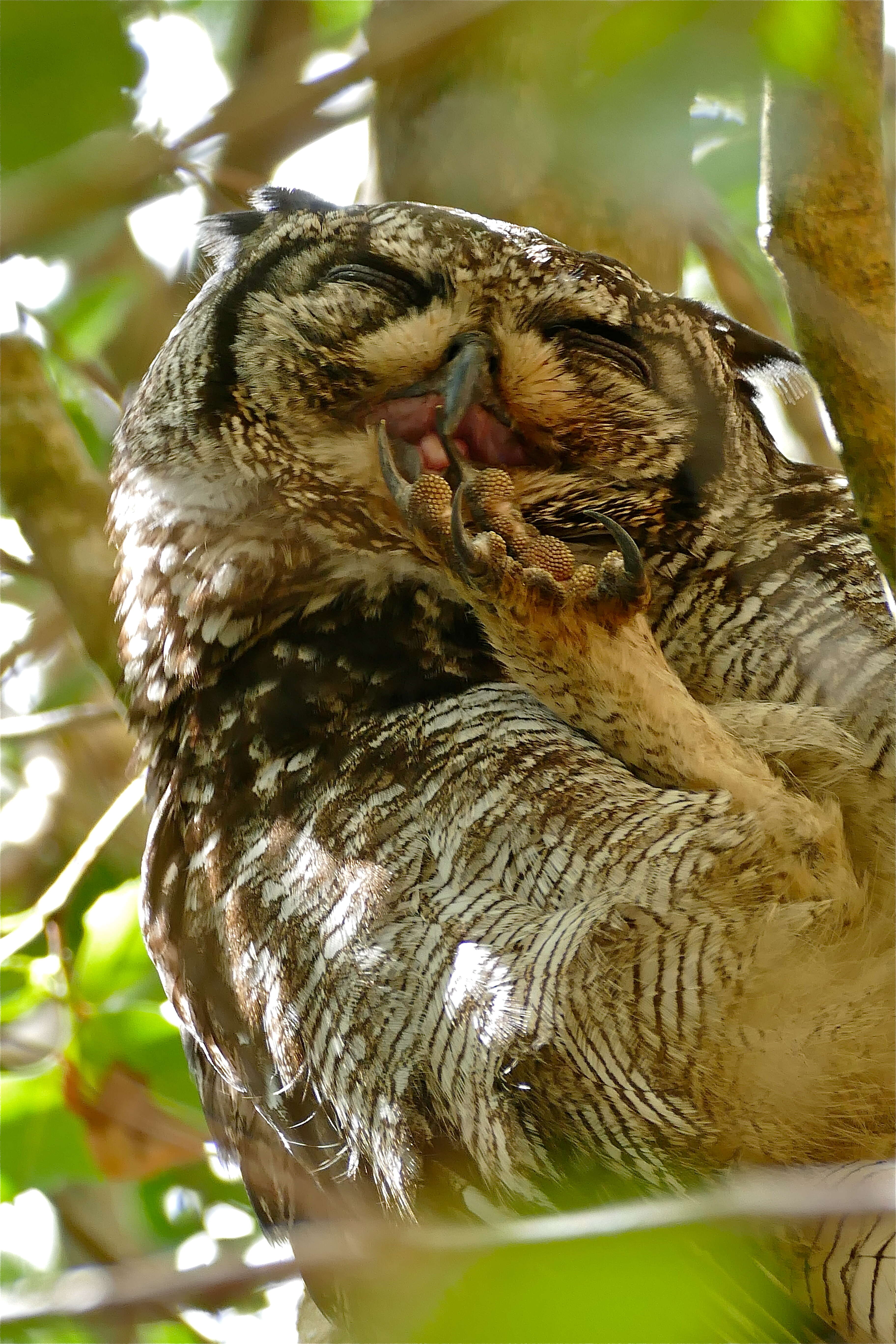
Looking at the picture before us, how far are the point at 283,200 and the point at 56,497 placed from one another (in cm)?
72

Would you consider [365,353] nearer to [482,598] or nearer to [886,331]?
[482,598]

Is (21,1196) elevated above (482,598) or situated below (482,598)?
below

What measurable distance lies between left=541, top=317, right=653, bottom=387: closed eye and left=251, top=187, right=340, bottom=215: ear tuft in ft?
1.78

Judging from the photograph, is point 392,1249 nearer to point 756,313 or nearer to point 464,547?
point 464,547

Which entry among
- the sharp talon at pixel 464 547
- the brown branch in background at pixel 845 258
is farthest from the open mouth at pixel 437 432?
the brown branch in background at pixel 845 258

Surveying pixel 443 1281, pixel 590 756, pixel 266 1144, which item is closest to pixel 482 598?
pixel 590 756

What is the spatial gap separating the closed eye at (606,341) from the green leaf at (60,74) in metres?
1.25

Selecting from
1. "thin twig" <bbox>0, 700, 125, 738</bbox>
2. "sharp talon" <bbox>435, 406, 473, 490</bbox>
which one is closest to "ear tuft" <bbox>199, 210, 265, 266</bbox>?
"sharp talon" <bbox>435, 406, 473, 490</bbox>

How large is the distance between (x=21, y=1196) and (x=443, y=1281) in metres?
1.26

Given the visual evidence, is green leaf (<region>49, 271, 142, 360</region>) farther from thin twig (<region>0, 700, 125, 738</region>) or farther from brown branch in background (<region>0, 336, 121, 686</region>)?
thin twig (<region>0, 700, 125, 738</region>)

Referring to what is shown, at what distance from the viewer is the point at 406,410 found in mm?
1897

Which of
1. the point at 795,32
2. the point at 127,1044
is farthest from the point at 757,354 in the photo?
the point at 127,1044

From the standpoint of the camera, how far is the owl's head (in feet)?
6.18

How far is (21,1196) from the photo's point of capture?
2.26m
